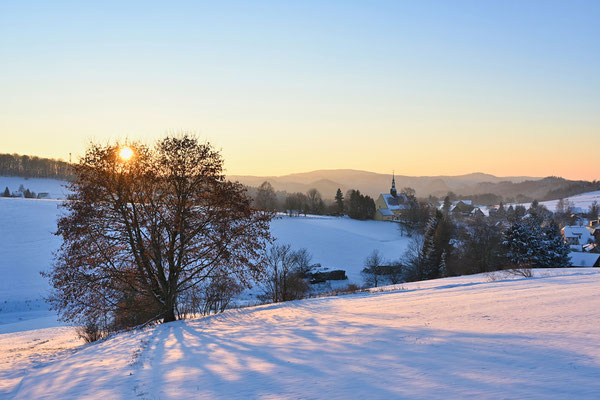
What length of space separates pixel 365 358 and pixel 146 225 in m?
12.7

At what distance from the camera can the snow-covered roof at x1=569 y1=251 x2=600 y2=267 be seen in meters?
46.0

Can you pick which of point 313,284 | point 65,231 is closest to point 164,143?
point 65,231

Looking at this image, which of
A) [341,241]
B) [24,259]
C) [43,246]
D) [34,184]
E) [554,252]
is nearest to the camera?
[554,252]

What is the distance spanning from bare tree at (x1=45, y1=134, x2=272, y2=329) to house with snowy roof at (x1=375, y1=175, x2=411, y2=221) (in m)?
89.3

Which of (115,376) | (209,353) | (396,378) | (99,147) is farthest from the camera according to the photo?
(99,147)

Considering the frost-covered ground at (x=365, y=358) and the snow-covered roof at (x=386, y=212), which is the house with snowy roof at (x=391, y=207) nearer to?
the snow-covered roof at (x=386, y=212)

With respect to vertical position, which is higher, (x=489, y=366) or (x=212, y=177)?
(x=212, y=177)

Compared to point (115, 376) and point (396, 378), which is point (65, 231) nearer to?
point (115, 376)

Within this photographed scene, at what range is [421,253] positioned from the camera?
5672cm

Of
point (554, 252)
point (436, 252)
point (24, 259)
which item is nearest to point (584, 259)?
point (554, 252)

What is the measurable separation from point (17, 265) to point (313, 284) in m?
32.9

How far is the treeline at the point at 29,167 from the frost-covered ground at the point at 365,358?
152498mm

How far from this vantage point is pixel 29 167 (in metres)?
146

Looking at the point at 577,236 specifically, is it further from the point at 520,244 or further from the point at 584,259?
the point at 520,244
